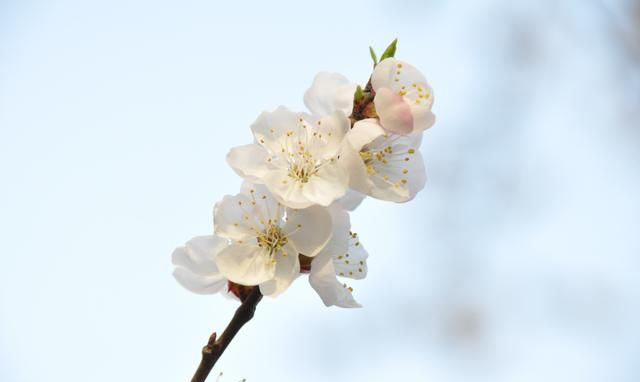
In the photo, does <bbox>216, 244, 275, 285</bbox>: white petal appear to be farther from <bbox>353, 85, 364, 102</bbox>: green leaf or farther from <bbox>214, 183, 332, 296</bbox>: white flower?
<bbox>353, 85, 364, 102</bbox>: green leaf

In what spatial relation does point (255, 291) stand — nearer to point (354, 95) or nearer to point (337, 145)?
point (337, 145)

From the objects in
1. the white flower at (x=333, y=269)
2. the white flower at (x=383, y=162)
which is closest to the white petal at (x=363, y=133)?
the white flower at (x=383, y=162)

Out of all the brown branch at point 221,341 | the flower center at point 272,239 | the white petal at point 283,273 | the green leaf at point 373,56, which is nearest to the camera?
the brown branch at point 221,341

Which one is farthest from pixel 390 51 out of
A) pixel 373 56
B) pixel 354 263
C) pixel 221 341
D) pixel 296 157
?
pixel 221 341

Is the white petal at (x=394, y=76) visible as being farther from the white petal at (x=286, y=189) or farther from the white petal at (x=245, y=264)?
the white petal at (x=245, y=264)

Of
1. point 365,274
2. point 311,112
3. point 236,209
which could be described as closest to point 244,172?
point 236,209

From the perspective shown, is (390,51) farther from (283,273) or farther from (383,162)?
(283,273)
